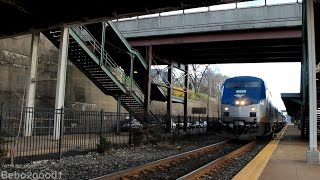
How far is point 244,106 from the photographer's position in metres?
24.6

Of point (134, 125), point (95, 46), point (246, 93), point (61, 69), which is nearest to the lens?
point (61, 69)

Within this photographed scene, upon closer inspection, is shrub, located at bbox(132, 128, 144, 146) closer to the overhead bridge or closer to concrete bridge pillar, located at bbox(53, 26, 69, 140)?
concrete bridge pillar, located at bbox(53, 26, 69, 140)

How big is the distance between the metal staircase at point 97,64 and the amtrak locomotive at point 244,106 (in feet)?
15.2

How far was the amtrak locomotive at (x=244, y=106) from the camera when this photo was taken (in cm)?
2423

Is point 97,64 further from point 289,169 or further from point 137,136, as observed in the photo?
point 289,169

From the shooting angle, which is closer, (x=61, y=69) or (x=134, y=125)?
(x=61, y=69)

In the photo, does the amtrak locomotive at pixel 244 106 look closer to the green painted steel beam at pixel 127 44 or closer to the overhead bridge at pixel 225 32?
the overhead bridge at pixel 225 32

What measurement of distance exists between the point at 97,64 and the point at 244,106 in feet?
30.2

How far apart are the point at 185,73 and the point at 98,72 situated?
44.2ft

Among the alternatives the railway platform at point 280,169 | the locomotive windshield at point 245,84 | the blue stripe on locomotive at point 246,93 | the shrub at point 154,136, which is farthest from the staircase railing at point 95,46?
the railway platform at point 280,169

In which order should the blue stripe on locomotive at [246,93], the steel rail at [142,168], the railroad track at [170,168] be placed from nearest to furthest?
the steel rail at [142,168] → the railroad track at [170,168] → the blue stripe on locomotive at [246,93]

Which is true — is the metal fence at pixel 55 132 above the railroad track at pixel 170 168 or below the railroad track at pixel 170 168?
above

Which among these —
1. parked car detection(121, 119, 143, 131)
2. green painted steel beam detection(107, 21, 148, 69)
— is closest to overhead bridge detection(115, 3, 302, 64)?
green painted steel beam detection(107, 21, 148, 69)

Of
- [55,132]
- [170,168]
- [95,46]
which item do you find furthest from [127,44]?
[170,168]
